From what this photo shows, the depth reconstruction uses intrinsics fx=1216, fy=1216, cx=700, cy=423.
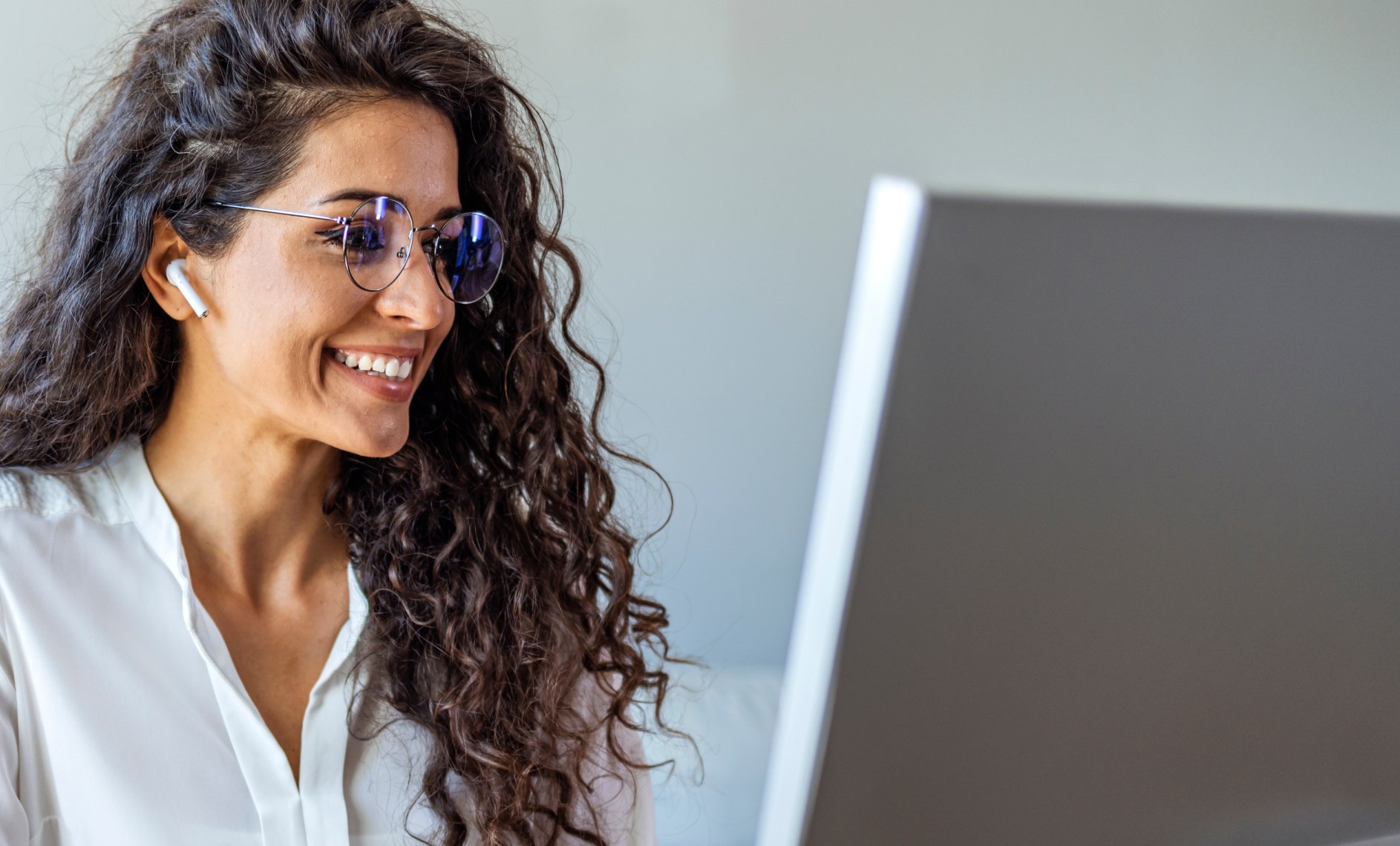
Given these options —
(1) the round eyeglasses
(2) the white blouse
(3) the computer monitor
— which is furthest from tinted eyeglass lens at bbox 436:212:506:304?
(3) the computer monitor

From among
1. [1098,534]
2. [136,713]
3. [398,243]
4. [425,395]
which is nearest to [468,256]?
[398,243]

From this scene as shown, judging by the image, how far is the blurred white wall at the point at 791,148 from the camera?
214cm

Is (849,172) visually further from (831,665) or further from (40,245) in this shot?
(831,665)

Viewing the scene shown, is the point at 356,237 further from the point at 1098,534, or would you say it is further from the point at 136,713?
the point at 1098,534

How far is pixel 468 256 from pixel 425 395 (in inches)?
10.3

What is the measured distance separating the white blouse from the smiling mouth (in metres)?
0.24

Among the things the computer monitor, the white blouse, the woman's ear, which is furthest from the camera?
the woman's ear

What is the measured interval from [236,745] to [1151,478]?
42.1 inches

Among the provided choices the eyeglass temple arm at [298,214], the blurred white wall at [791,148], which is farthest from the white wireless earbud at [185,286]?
the blurred white wall at [791,148]

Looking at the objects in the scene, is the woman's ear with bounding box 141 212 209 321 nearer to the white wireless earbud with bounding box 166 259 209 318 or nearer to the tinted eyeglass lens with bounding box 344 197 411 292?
the white wireless earbud with bounding box 166 259 209 318

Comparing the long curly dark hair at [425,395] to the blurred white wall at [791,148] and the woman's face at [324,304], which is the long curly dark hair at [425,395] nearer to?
the woman's face at [324,304]

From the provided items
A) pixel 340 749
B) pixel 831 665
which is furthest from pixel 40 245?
pixel 831 665

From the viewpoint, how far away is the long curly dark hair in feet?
4.10

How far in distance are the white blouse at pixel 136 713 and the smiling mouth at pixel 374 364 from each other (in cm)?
24
